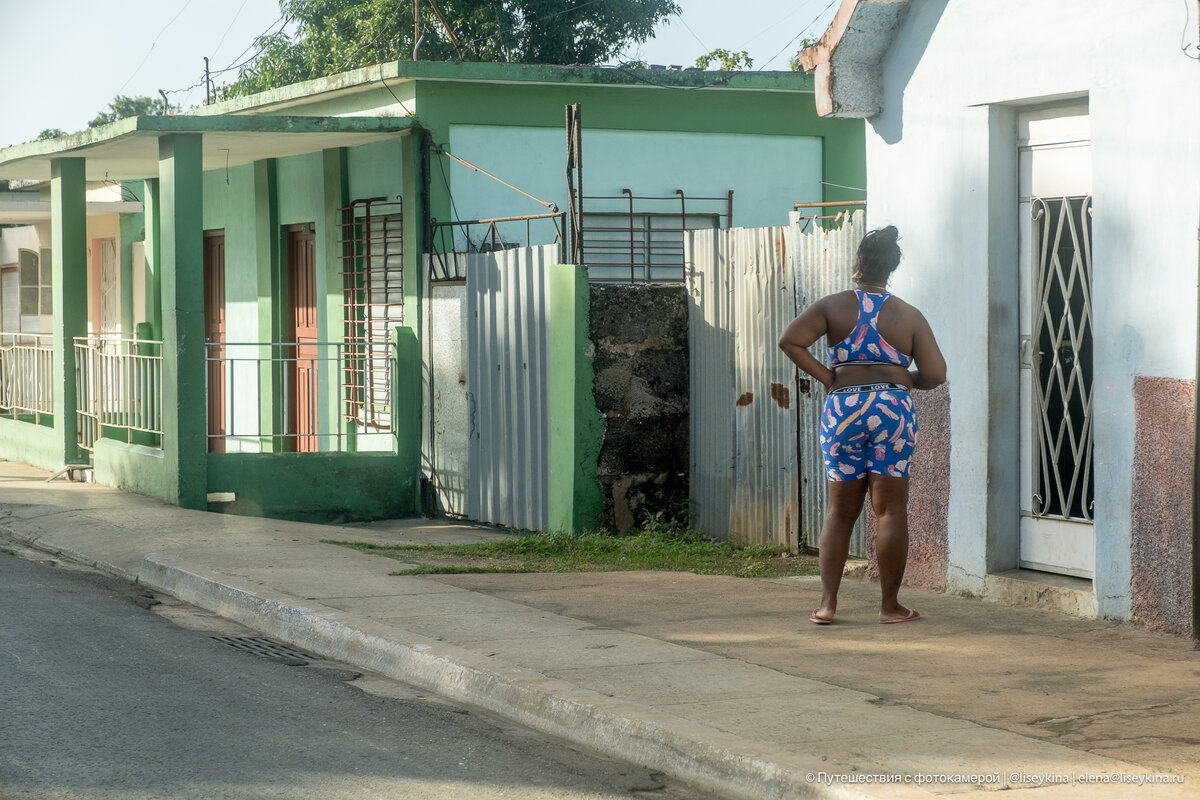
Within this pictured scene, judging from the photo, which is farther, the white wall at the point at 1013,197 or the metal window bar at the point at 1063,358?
the metal window bar at the point at 1063,358

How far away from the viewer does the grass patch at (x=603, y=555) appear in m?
9.38

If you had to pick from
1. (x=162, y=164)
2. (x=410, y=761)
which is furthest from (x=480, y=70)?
(x=410, y=761)

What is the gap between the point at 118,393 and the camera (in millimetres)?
13867

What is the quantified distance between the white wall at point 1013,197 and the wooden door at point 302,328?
301 inches

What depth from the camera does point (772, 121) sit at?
1421 centimetres

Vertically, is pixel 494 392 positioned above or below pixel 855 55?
below

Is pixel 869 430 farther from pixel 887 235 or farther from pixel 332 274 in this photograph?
pixel 332 274

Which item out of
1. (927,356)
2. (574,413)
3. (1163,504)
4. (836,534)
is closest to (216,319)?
(574,413)

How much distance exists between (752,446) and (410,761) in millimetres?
5240

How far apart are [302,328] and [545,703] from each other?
32.9ft

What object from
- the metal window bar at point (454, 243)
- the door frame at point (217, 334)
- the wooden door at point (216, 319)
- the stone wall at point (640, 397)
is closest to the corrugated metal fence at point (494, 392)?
the metal window bar at point (454, 243)

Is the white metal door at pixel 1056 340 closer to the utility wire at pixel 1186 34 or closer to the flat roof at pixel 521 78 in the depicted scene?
the utility wire at pixel 1186 34

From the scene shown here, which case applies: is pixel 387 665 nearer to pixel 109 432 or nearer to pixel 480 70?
pixel 480 70

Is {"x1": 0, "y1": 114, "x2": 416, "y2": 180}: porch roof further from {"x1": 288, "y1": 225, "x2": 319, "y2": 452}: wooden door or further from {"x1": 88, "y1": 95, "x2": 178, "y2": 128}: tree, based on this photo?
{"x1": 88, "y1": 95, "x2": 178, "y2": 128}: tree
